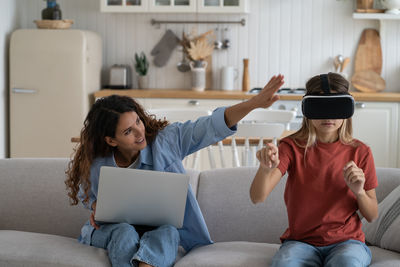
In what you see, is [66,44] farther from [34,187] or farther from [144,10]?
[34,187]

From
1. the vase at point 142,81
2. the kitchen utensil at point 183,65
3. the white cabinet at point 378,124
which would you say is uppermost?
the kitchen utensil at point 183,65

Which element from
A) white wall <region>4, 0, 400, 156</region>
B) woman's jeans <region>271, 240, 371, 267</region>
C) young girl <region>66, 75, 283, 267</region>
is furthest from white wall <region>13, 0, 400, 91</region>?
woman's jeans <region>271, 240, 371, 267</region>

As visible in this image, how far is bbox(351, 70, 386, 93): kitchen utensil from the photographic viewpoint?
5.03 meters

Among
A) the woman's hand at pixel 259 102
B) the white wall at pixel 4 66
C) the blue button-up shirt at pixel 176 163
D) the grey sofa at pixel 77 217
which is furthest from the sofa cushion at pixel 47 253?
the white wall at pixel 4 66

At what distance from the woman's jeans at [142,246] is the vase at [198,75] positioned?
2.99 meters

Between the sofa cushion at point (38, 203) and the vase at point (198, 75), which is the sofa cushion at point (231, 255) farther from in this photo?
the vase at point (198, 75)

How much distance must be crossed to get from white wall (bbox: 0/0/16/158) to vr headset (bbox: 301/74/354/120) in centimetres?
344

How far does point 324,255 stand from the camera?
1.99 meters

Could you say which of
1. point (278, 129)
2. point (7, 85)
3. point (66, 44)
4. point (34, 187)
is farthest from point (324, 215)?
point (7, 85)

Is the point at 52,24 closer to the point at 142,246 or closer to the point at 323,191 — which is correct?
the point at 142,246

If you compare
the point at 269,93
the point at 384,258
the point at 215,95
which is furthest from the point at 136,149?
the point at 215,95

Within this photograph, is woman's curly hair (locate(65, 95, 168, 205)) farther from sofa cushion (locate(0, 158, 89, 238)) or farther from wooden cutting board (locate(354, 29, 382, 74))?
wooden cutting board (locate(354, 29, 382, 74))

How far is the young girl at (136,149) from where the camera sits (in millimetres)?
2172

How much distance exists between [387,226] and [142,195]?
91cm
